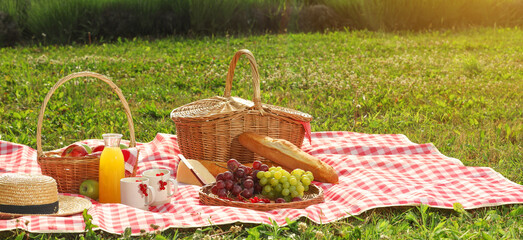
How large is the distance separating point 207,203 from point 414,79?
460 cm

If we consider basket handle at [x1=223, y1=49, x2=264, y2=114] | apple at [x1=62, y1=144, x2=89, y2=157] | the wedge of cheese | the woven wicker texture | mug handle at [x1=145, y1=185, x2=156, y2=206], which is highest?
basket handle at [x1=223, y1=49, x2=264, y2=114]

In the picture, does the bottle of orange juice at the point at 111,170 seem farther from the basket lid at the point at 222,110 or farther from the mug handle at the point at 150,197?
the basket lid at the point at 222,110

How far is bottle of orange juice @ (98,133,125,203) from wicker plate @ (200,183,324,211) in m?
0.44

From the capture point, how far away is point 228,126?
4133 mm

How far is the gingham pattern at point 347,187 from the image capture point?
282 centimetres

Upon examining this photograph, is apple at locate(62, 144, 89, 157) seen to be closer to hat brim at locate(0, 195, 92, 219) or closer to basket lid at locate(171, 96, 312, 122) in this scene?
hat brim at locate(0, 195, 92, 219)

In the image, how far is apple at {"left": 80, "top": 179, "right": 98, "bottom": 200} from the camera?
3355 millimetres

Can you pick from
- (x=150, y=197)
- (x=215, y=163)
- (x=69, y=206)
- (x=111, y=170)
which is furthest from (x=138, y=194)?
(x=215, y=163)

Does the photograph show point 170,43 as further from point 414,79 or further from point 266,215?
point 266,215

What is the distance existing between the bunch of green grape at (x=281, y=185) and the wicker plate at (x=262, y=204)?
6 cm

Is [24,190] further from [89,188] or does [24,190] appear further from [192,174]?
[192,174]

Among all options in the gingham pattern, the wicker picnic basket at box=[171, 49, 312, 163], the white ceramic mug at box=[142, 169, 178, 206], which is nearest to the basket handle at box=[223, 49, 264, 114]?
the wicker picnic basket at box=[171, 49, 312, 163]

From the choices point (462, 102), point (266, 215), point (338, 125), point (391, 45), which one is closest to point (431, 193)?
point (266, 215)

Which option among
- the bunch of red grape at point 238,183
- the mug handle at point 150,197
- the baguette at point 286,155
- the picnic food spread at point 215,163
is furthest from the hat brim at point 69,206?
the baguette at point 286,155
